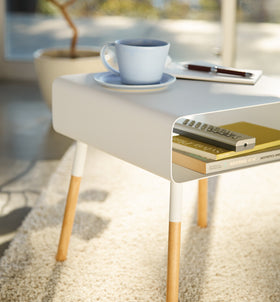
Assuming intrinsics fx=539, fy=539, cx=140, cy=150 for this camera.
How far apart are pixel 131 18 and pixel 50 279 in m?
2.70

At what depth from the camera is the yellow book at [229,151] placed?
3.72 ft

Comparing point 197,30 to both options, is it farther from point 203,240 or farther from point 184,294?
point 184,294

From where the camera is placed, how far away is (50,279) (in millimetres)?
1408

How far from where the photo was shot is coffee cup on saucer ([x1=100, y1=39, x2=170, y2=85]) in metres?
1.15

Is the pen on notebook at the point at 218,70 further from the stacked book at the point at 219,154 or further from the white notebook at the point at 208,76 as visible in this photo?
the stacked book at the point at 219,154

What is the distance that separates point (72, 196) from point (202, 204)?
452 millimetres

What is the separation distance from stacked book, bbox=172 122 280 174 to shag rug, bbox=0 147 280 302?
38 cm

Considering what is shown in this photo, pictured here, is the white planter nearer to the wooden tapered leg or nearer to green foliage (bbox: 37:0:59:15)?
green foliage (bbox: 37:0:59:15)

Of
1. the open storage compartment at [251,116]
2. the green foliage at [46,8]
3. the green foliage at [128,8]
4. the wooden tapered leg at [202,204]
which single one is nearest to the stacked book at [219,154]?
the open storage compartment at [251,116]

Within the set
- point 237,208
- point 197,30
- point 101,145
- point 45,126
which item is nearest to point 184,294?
point 101,145

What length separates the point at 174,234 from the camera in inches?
43.9

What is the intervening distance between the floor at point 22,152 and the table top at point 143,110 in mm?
555

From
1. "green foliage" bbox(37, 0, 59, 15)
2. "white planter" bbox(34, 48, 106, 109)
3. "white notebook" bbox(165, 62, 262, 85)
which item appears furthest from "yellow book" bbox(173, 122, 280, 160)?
"green foliage" bbox(37, 0, 59, 15)

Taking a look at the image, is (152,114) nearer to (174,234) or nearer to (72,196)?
(174,234)
